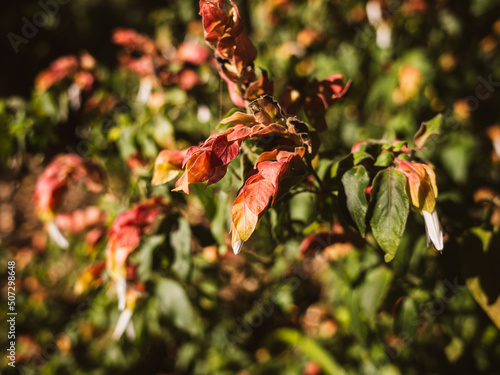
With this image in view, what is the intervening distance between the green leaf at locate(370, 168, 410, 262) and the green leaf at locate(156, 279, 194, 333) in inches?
26.7

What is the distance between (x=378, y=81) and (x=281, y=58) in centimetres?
53

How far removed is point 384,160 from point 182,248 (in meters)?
0.55

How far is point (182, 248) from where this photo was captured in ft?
3.02

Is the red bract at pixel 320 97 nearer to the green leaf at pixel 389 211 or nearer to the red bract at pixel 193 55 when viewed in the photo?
the green leaf at pixel 389 211

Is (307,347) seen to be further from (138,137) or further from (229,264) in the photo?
(138,137)

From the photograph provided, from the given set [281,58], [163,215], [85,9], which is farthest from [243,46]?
[85,9]

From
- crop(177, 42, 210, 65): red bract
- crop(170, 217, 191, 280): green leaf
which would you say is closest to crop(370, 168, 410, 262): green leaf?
crop(170, 217, 191, 280): green leaf

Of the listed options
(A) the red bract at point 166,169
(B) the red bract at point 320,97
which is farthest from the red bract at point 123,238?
(B) the red bract at point 320,97

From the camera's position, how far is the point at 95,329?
191 cm

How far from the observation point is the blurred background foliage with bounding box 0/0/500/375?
3.14ft

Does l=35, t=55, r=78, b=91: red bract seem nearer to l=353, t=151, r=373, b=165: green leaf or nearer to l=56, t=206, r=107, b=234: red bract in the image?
l=56, t=206, r=107, b=234: red bract

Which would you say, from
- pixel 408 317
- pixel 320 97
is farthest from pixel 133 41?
pixel 408 317

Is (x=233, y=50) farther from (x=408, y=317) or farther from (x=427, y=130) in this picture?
(x=408, y=317)

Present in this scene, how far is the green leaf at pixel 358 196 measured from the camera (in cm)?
62
